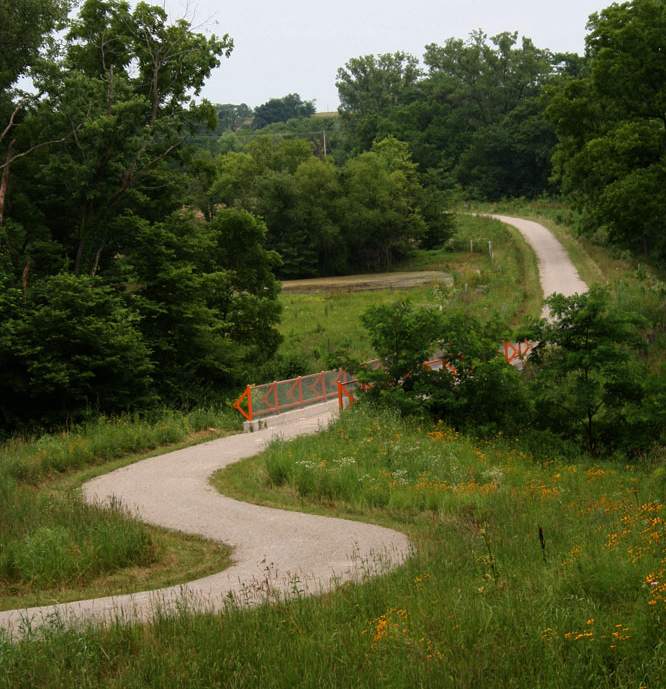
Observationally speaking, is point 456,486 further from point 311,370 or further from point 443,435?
point 311,370

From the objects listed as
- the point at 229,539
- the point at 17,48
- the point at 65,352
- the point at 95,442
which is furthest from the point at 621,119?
the point at 229,539

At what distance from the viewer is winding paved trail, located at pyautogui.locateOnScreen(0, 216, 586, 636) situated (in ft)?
30.1

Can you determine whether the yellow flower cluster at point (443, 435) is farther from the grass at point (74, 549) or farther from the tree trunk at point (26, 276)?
the tree trunk at point (26, 276)

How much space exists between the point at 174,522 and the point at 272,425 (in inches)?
392

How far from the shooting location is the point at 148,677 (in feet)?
22.8

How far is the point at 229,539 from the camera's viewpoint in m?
13.0

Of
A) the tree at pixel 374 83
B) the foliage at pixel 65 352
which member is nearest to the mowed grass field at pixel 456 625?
the foliage at pixel 65 352

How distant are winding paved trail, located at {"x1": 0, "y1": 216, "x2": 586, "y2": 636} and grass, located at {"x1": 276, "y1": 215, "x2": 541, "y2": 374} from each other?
13.1 m

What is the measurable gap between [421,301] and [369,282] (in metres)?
13.6

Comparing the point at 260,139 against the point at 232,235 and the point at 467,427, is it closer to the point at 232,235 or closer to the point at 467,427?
the point at 232,235

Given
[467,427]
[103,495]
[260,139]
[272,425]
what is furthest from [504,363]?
[260,139]

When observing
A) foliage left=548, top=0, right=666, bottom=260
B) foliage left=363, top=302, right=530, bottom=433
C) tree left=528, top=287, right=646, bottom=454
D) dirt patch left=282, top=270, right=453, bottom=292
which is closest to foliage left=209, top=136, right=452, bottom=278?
dirt patch left=282, top=270, right=453, bottom=292

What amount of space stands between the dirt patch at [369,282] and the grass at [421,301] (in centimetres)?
123

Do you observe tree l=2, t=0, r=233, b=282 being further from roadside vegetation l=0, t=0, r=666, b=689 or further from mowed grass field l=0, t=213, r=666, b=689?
mowed grass field l=0, t=213, r=666, b=689
